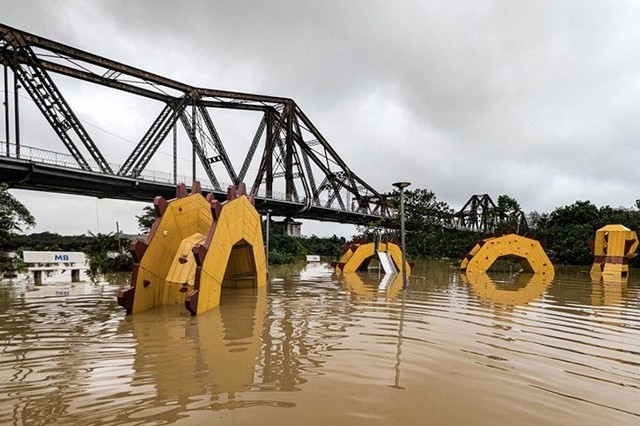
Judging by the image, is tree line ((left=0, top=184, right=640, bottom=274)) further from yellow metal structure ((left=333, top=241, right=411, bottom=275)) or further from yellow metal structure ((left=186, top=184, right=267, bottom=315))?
yellow metal structure ((left=186, top=184, right=267, bottom=315))

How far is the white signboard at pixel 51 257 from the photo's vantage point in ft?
46.8

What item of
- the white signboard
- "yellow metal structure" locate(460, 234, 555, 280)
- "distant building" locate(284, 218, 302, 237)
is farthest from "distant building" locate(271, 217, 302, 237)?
the white signboard

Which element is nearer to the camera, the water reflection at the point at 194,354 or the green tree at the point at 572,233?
the water reflection at the point at 194,354

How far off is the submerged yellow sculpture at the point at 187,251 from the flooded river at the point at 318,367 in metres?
0.41

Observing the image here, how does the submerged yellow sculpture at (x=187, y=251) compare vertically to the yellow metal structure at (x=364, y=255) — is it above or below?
above

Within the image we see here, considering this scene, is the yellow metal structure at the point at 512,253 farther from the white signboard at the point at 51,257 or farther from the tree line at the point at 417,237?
the white signboard at the point at 51,257

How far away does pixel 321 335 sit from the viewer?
5.65 m

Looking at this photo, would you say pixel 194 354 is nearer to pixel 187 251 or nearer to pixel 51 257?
pixel 187 251

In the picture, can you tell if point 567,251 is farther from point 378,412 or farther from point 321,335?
point 378,412

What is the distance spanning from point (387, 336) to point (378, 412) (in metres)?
2.63

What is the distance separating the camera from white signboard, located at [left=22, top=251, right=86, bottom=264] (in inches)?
562

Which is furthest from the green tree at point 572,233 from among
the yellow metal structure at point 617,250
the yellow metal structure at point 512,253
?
the yellow metal structure at point 512,253

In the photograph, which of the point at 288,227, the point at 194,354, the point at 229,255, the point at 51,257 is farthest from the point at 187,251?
the point at 288,227

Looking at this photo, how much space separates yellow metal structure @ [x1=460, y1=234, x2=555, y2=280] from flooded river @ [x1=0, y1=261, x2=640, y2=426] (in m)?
11.7
